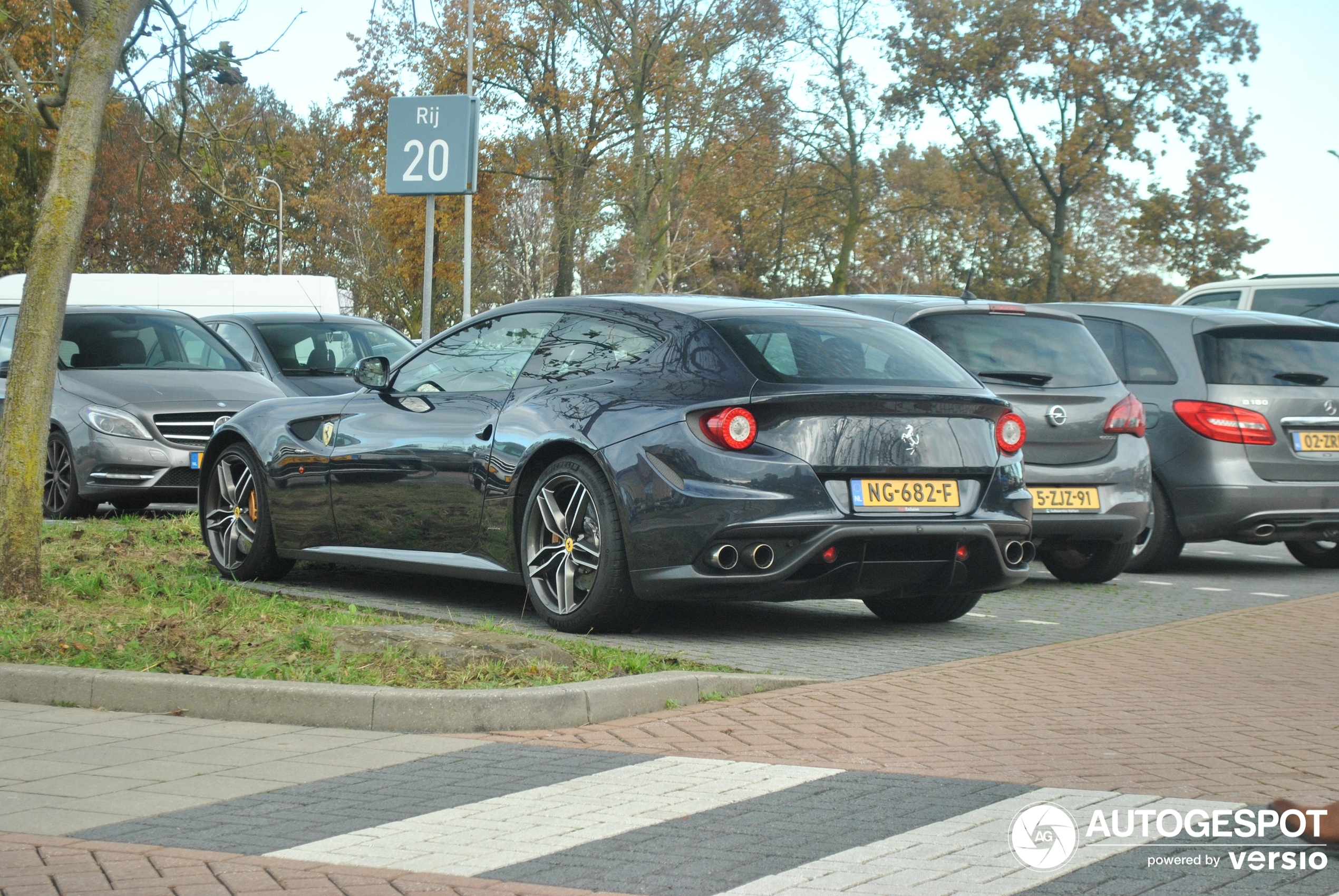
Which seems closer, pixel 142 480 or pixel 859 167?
pixel 142 480

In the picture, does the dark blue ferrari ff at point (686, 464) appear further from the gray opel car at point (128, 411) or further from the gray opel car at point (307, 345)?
the gray opel car at point (307, 345)

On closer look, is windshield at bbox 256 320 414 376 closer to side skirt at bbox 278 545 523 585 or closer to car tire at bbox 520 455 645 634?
side skirt at bbox 278 545 523 585

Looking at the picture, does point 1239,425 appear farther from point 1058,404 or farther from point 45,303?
point 45,303

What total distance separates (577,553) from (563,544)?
9 centimetres

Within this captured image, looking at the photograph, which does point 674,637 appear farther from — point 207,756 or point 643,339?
point 207,756

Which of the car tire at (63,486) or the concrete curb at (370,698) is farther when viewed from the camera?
the car tire at (63,486)

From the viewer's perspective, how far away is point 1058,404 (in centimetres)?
970

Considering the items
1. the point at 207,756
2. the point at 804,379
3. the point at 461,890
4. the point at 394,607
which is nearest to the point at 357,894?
the point at 461,890

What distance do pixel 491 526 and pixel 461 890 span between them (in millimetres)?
3964

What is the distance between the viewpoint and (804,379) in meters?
7.20

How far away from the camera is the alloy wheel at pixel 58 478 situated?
12875mm

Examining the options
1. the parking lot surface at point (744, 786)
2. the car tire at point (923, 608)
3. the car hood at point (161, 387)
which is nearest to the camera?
the parking lot surface at point (744, 786)

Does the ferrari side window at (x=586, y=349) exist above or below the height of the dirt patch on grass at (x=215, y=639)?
above

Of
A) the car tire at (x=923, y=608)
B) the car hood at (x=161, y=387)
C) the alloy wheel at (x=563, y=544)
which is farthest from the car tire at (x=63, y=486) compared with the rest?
the car tire at (x=923, y=608)
